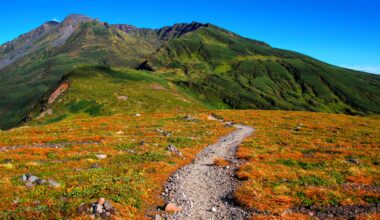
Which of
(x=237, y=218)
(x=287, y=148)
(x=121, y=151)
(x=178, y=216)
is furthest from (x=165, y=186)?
(x=287, y=148)

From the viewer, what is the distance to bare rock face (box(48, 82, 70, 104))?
143025 mm

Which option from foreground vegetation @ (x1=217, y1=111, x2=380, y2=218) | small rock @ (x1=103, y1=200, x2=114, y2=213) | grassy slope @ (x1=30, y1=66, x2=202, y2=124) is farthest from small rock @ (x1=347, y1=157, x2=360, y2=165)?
grassy slope @ (x1=30, y1=66, x2=202, y2=124)

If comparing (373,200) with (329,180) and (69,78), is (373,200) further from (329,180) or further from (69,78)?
(69,78)

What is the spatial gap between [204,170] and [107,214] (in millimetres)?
12546

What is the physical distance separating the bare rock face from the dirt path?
128689 millimetres

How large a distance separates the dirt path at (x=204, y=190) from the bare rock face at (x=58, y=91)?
422 feet

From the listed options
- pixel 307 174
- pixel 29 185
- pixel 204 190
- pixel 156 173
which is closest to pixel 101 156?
pixel 156 173

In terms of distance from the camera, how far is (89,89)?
501 ft

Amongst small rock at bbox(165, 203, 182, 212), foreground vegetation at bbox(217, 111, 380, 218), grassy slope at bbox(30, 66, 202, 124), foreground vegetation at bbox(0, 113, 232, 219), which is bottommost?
small rock at bbox(165, 203, 182, 212)

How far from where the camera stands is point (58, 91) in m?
151

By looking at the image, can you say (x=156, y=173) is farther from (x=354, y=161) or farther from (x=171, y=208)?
(x=354, y=161)

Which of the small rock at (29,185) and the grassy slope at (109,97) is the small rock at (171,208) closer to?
the small rock at (29,185)

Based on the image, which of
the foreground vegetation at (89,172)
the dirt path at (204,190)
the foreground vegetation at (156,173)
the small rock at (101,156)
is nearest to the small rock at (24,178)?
the foreground vegetation at (89,172)

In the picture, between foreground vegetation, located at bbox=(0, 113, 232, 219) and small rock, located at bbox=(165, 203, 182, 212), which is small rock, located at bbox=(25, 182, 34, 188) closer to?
foreground vegetation, located at bbox=(0, 113, 232, 219)
